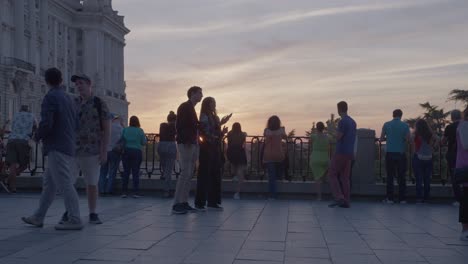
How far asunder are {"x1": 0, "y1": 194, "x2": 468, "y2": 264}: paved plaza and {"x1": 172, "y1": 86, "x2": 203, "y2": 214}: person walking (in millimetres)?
346

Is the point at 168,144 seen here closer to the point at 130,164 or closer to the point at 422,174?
the point at 130,164

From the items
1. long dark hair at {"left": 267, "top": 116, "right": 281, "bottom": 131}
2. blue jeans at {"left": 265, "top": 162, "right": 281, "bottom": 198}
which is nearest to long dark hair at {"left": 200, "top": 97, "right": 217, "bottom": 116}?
long dark hair at {"left": 267, "top": 116, "right": 281, "bottom": 131}

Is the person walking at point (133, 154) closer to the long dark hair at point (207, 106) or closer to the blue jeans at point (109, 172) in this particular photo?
the blue jeans at point (109, 172)

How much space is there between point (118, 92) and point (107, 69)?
870 centimetres

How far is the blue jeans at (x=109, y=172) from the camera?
14375mm

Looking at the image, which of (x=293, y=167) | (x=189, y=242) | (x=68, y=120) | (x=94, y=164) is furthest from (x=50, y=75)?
(x=293, y=167)

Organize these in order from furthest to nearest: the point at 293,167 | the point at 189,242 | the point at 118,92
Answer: the point at 118,92 → the point at 293,167 → the point at 189,242

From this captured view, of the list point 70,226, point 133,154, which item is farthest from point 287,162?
point 70,226

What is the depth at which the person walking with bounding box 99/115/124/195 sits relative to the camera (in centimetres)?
1426

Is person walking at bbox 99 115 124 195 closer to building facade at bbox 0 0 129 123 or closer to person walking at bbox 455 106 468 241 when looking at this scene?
person walking at bbox 455 106 468 241

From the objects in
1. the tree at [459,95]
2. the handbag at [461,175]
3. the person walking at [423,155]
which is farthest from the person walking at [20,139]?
the tree at [459,95]

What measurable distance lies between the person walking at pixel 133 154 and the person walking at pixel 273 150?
267 cm

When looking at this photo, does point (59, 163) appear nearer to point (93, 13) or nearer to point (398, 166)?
point (398, 166)

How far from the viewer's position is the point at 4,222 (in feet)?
30.5
